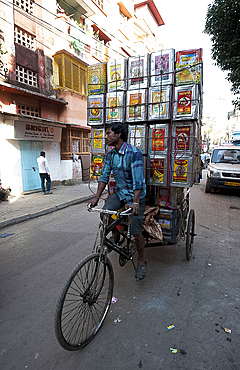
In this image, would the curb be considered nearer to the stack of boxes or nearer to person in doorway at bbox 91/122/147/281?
the stack of boxes

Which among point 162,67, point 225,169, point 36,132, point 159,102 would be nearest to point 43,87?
point 36,132

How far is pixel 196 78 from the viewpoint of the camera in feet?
9.48

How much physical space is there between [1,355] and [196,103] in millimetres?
3294

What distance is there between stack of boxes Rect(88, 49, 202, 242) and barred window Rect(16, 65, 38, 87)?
7.90 meters

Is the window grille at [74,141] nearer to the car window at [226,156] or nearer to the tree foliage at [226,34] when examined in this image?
the car window at [226,156]

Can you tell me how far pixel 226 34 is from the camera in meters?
10.9

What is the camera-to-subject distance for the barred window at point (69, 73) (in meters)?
11.5

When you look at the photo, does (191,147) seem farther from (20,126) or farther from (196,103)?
(20,126)

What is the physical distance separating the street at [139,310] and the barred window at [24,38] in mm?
9400

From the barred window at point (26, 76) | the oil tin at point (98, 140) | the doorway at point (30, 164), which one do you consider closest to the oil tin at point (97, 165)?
the oil tin at point (98, 140)

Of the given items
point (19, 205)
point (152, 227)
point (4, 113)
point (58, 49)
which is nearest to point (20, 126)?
point (4, 113)

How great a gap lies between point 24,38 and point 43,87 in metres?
2.07

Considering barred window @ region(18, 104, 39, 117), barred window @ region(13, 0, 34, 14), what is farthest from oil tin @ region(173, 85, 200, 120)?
barred window @ region(13, 0, 34, 14)

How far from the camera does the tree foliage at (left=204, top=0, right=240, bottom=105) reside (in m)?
10.1
